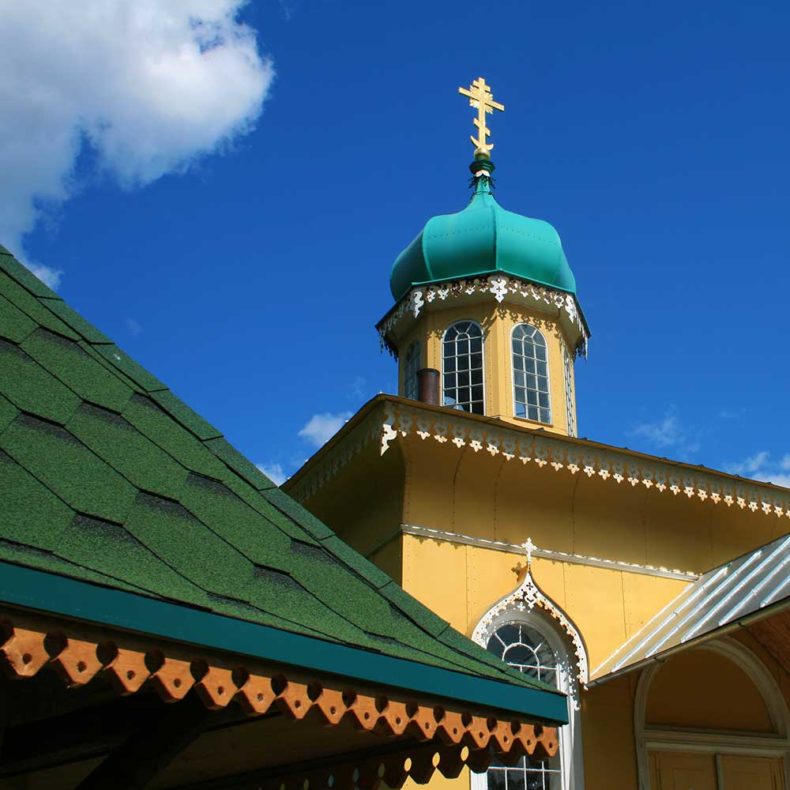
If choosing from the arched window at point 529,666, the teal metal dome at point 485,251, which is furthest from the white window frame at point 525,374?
the arched window at point 529,666

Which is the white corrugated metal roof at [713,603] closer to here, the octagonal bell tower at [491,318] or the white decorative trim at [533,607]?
the white decorative trim at [533,607]

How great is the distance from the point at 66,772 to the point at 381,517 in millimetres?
4340

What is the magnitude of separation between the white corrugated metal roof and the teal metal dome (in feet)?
14.6

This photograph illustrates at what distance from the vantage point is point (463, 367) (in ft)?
40.8

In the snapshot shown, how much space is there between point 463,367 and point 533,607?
147 inches

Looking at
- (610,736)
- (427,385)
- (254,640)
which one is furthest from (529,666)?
(254,640)

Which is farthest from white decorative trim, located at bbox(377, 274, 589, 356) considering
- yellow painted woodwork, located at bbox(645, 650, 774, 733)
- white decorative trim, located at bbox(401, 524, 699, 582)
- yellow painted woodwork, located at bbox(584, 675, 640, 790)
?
yellow painted woodwork, located at bbox(584, 675, 640, 790)

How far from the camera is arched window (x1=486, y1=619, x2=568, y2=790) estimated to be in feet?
30.0

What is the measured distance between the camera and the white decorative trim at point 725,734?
9.58 m

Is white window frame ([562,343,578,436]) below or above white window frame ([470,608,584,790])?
above

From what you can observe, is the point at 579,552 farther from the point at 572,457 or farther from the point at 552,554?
the point at 572,457

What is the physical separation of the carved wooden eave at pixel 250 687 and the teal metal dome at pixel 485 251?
30.2ft

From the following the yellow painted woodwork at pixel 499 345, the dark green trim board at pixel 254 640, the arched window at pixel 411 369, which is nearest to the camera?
the dark green trim board at pixel 254 640

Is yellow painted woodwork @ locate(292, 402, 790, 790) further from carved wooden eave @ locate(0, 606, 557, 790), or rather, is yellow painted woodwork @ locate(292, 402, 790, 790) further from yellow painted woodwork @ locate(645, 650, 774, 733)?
carved wooden eave @ locate(0, 606, 557, 790)
